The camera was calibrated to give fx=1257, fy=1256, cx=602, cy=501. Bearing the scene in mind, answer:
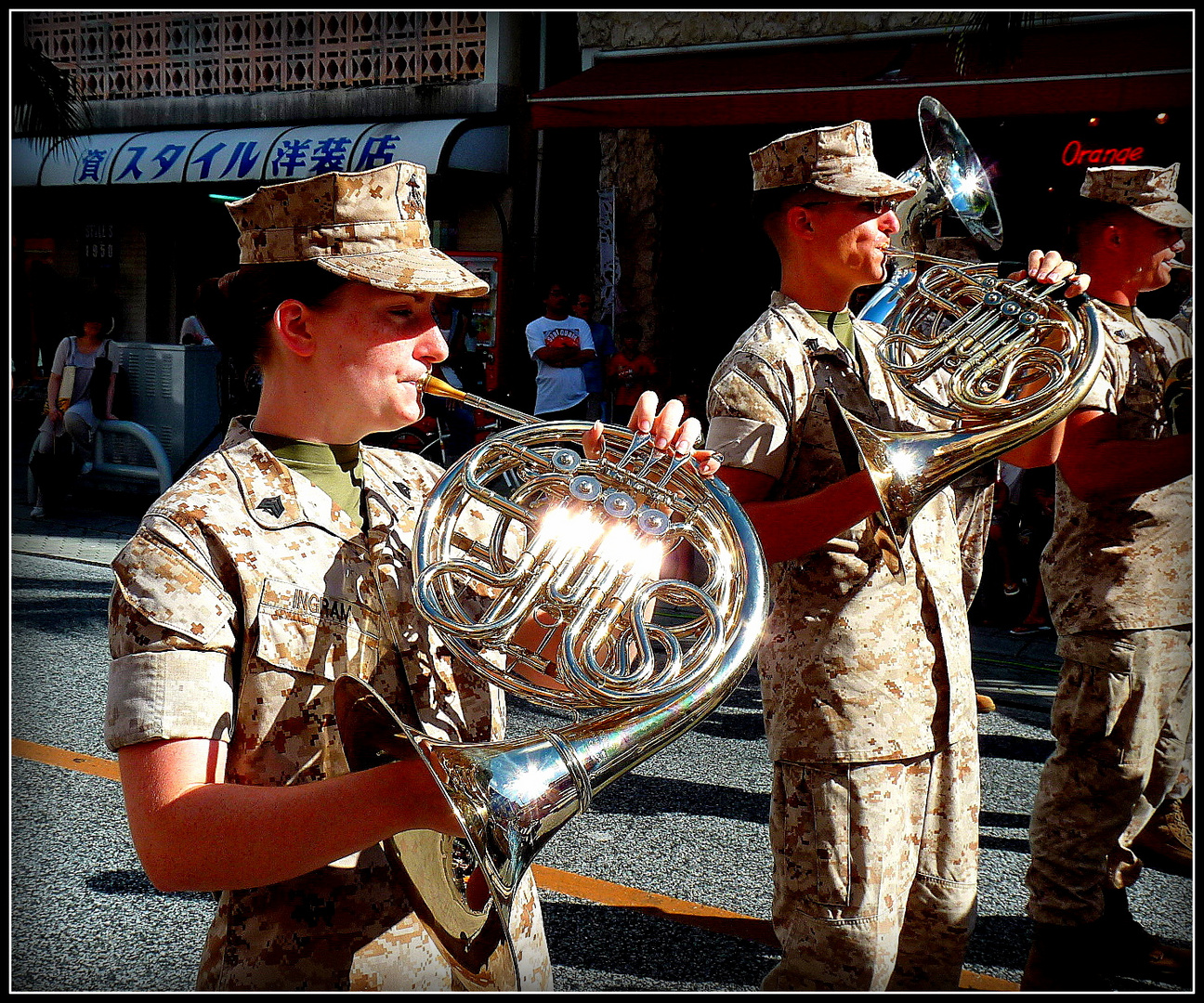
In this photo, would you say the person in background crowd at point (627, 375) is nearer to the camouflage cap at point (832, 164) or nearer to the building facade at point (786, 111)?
the building facade at point (786, 111)

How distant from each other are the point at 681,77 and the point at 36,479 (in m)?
6.18

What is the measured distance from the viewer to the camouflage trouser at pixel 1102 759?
3.15 meters

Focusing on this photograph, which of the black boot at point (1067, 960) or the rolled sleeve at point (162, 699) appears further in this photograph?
the black boot at point (1067, 960)

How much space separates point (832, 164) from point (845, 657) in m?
1.05

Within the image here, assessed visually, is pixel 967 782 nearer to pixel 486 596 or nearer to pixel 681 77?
pixel 486 596

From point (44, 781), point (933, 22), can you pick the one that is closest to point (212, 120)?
point (933, 22)

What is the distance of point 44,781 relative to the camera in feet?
14.6

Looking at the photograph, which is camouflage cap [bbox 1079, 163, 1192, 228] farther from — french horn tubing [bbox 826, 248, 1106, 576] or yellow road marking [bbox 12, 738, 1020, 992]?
yellow road marking [bbox 12, 738, 1020, 992]

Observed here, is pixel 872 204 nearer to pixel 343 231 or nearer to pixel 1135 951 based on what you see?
pixel 343 231

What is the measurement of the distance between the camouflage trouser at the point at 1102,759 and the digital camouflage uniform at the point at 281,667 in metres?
1.94

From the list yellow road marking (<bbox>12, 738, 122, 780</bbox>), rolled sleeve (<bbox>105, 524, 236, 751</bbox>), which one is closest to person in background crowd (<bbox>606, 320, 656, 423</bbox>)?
yellow road marking (<bbox>12, 738, 122, 780</bbox>)

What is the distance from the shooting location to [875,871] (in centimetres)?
231

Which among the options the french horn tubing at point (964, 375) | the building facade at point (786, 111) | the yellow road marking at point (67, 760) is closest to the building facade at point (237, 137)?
the building facade at point (786, 111)

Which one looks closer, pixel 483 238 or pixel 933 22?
pixel 933 22
